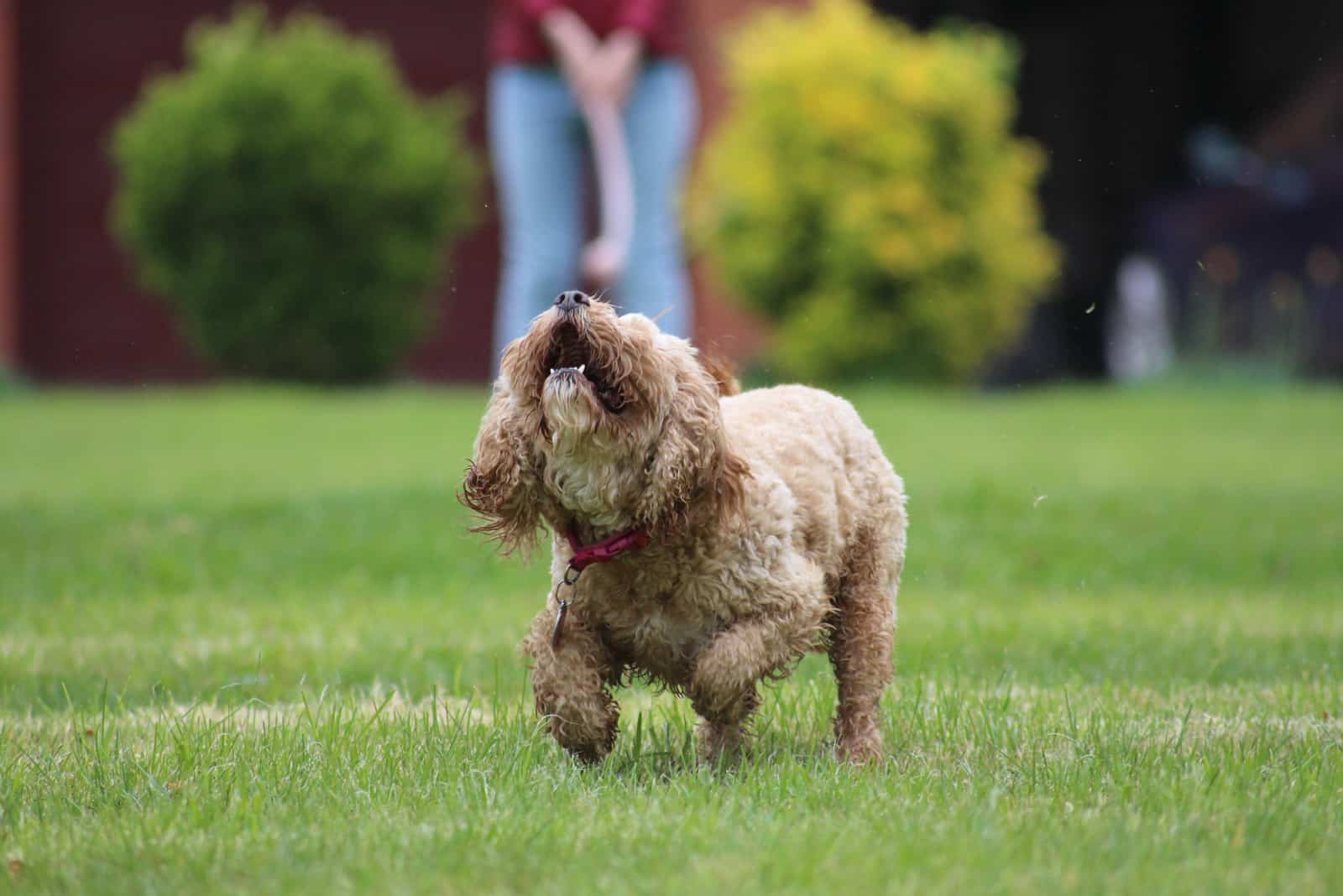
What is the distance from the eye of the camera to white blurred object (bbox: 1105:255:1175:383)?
19938 mm

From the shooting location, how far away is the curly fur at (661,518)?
364 centimetres

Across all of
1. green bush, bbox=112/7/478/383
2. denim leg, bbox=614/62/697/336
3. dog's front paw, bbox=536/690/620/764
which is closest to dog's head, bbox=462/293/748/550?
dog's front paw, bbox=536/690/620/764

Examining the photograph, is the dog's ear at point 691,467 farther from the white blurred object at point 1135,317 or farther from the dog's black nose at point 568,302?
the white blurred object at point 1135,317

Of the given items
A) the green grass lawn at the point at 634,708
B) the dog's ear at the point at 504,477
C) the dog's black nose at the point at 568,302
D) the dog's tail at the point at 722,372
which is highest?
the dog's black nose at the point at 568,302

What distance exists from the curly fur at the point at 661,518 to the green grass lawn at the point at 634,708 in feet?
0.58

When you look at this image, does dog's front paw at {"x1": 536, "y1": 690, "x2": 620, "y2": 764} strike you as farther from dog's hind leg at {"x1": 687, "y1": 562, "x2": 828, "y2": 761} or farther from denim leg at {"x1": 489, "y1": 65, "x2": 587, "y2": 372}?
denim leg at {"x1": 489, "y1": 65, "x2": 587, "y2": 372}

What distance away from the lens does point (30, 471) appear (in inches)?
428

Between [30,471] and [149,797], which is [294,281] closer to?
[30,471]

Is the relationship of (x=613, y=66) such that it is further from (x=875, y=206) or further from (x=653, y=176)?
(x=875, y=206)

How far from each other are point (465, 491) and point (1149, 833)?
1.61 m

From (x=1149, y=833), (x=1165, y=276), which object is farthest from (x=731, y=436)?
(x=1165, y=276)

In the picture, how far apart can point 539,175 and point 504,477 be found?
5543mm

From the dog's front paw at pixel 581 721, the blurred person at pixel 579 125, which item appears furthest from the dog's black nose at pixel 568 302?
the blurred person at pixel 579 125

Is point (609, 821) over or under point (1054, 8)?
under
